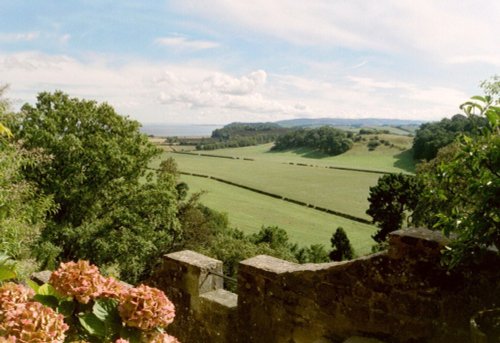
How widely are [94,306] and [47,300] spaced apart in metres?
0.29

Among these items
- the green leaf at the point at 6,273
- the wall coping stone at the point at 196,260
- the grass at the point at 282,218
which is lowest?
the grass at the point at 282,218

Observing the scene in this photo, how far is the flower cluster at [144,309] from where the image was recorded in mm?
2131

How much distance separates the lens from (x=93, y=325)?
2.19 meters

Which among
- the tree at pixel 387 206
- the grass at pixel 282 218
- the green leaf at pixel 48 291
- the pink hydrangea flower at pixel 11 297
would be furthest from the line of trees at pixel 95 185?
the tree at pixel 387 206

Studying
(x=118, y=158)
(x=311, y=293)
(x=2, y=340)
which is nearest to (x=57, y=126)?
(x=118, y=158)

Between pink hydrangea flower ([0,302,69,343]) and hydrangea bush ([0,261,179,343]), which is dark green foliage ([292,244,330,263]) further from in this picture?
pink hydrangea flower ([0,302,69,343])

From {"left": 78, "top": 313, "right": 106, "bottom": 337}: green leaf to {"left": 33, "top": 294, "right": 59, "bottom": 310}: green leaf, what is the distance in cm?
19

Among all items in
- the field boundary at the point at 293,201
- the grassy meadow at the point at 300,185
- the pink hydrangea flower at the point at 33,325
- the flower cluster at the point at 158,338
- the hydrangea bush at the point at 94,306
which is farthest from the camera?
the field boundary at the point at 293,201

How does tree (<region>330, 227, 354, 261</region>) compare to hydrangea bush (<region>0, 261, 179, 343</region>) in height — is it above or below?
below

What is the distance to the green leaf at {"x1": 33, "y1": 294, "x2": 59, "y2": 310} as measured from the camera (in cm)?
228


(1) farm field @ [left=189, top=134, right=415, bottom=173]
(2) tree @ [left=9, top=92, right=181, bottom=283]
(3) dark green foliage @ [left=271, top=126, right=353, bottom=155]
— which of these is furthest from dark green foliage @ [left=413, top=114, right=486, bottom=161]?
(2) tree @ [left=9, top=92, right=181, bottom=283]

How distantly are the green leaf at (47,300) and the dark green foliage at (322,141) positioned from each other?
92.0 metres

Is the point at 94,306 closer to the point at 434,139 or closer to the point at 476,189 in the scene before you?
the point at 476,189

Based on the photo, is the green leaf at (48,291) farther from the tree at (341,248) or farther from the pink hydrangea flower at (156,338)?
the tree at (341,248)
